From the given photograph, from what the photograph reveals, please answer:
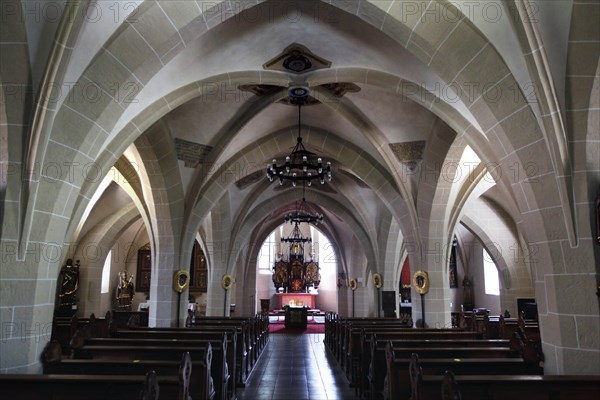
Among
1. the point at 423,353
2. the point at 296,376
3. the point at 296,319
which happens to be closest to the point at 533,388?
the point at 423,353

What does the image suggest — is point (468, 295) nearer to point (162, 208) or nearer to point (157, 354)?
point (162, 208)

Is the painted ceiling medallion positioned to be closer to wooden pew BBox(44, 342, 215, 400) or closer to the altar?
wooden pew BBox(44, 342, 215, 400)

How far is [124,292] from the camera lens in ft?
63.8

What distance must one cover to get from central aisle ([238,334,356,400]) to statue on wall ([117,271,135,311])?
9.55 meters

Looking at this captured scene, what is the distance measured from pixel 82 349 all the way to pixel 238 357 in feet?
8.97

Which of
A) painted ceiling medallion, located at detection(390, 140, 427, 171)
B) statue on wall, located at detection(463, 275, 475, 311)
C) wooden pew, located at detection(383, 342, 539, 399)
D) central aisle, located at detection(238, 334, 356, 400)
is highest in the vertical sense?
painted ceiling medallion, located at detection(390, 140, 427, 171)

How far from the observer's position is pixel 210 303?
15422mm

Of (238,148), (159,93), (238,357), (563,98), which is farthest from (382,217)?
(563,98)

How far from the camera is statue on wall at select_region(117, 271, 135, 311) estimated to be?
63.3 feet

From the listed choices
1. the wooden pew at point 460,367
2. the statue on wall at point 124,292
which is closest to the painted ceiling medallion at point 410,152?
the wooden pew at point 460,367

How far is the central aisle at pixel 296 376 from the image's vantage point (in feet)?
22.6

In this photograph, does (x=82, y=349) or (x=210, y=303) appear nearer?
(x=82, y=349)

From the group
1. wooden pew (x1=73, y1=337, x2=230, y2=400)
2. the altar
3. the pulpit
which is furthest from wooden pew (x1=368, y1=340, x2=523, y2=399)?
the altar

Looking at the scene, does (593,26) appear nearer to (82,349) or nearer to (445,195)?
(445,195)
